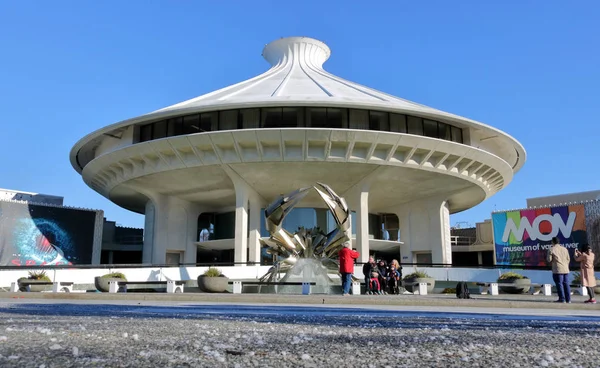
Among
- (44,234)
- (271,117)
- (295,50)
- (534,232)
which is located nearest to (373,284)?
(271,117)

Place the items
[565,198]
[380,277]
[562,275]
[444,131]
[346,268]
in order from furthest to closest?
[565,198] → [444,131] → [380,277] → [346,268] → [562,275]

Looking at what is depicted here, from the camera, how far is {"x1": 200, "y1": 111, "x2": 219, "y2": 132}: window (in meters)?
32.3

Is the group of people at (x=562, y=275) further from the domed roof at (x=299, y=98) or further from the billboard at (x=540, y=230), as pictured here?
the billboard at (x=540, y=230)

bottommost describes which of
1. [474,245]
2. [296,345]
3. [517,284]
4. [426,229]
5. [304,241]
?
[296,345]

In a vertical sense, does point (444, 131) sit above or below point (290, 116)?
below

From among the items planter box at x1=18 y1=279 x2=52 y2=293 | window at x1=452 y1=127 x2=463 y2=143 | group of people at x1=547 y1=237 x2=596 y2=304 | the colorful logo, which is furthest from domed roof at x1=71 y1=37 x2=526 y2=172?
group of people at x1=547 y1=237 x2=596 y2=304

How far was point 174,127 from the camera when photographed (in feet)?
109

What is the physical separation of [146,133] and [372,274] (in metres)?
21.8

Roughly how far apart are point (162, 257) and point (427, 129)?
2142 centimetres

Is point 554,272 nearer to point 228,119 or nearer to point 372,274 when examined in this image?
point 372,274

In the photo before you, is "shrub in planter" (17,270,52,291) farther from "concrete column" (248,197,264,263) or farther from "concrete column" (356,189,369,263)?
"concrete column" (356,189,369,263)

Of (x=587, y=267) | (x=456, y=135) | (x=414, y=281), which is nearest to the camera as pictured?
(x=587, y=267)

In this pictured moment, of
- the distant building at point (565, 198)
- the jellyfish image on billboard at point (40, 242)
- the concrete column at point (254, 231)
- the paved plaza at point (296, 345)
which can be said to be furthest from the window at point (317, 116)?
the distant building at point (565, 198)

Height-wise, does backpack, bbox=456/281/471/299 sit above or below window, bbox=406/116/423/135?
below
